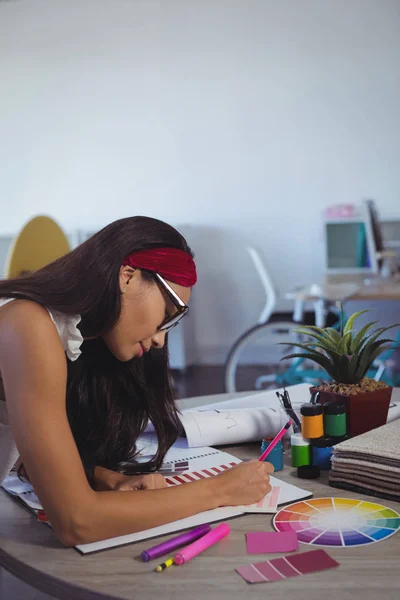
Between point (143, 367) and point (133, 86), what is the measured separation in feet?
A: 16.5

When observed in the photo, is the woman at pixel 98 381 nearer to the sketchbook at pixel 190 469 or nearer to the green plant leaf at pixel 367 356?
the sketchbook at pixel 190 469

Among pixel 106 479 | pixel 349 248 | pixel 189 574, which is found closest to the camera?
pixel 189 574

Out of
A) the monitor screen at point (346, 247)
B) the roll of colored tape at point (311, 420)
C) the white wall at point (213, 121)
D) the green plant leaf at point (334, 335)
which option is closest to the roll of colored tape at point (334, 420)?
the roll of colored tape at point (311, 420)

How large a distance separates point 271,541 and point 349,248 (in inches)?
169

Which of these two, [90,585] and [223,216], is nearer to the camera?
[90,585]

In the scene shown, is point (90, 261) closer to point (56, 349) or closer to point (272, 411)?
point (56, 349)

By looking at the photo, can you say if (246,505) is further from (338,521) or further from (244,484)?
(338,521)

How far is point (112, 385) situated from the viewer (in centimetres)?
135

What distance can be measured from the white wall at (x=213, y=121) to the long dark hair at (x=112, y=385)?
4.60 m

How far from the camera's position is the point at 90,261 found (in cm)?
110

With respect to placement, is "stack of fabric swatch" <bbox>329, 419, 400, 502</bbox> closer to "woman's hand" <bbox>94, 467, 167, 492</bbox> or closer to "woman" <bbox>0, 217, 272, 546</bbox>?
"woman" <bbox>0, 217, 272, 546</bbox>

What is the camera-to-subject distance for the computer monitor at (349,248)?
466 centimetres

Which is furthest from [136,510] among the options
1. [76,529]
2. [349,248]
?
[349,248]

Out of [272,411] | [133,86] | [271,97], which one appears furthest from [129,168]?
[272,411]
